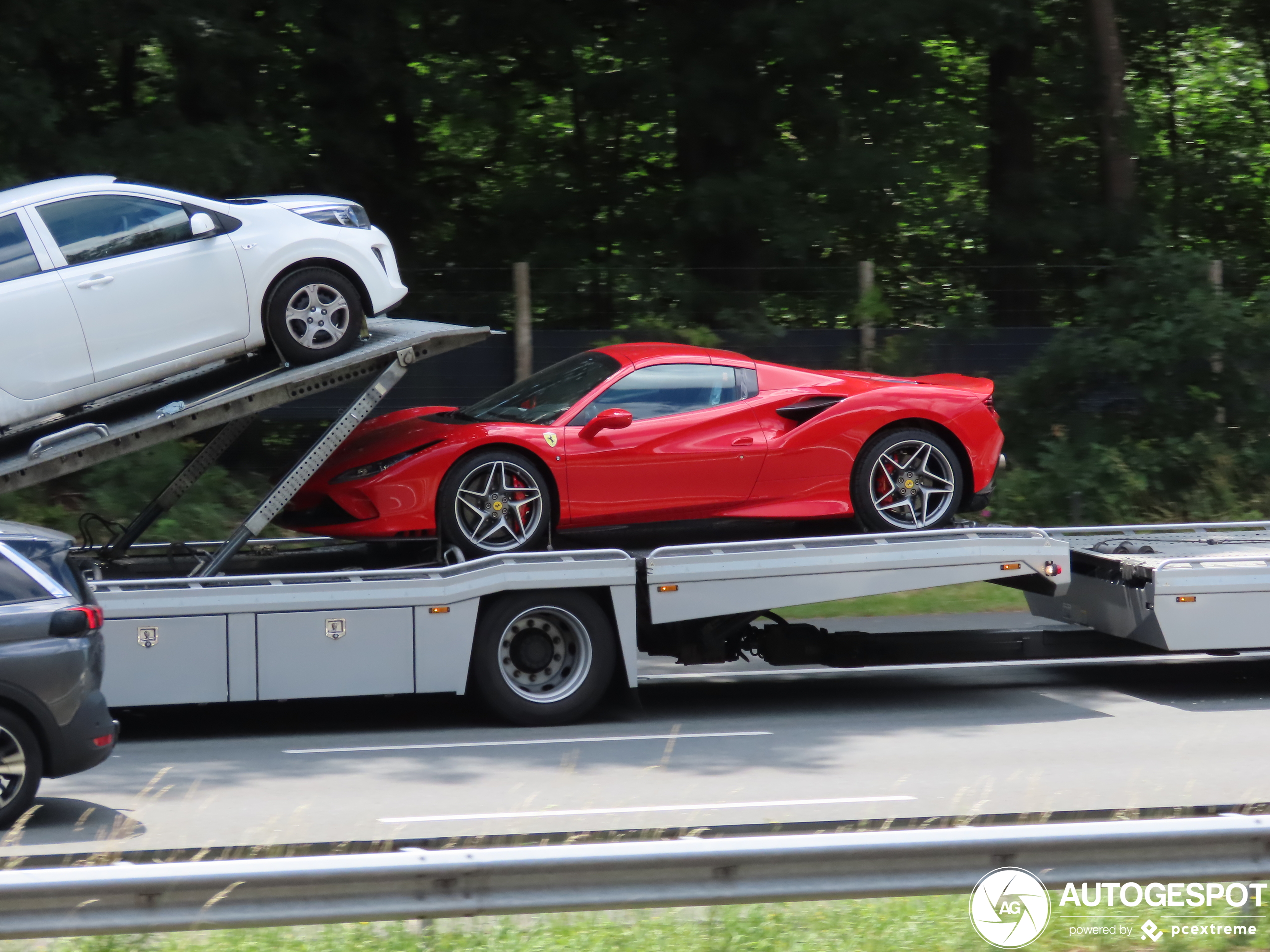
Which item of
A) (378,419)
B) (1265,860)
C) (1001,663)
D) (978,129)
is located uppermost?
(978,129)

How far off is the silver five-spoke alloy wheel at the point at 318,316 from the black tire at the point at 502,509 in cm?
115

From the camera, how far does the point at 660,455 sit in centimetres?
920

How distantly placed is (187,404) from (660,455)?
2.84 metres

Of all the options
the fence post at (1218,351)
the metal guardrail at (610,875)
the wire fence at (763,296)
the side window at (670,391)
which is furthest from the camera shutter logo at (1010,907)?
the fence post at (1218,351)

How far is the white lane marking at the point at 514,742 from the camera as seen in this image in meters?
8.34

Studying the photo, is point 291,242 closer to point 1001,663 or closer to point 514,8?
point 1001,663

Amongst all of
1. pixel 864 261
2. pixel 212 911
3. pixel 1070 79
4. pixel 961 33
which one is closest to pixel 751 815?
pixel 212 911

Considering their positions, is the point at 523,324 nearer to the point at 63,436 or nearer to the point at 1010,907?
the point at 63,436

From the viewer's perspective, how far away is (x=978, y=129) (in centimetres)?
1838

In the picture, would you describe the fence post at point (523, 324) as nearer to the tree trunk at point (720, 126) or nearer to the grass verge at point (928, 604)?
the tree trunk at point (720, 126)

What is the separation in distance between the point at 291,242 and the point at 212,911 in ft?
18.6

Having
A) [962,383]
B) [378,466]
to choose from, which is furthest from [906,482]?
[378,466]

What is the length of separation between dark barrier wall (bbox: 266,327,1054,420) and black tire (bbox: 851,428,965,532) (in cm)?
565

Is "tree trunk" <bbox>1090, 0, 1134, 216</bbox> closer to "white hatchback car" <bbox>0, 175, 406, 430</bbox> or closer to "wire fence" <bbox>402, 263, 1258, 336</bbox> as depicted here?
"wire fence" <bbox>402, 263, 1258, 336</bbox>
